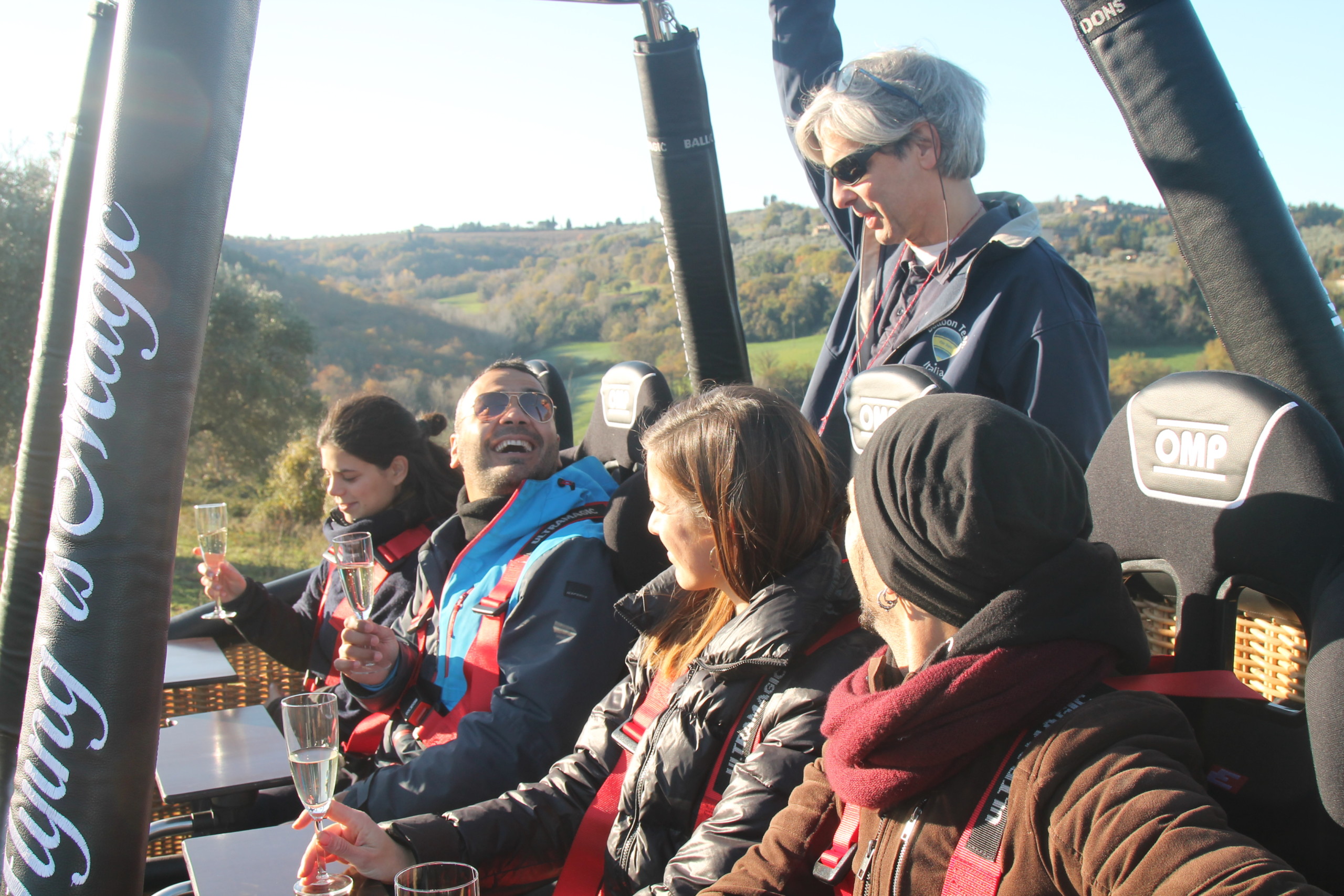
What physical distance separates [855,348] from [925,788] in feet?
6.33

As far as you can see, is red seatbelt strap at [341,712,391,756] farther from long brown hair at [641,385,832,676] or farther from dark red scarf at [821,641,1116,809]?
dark red scarf at [821,641,1116,809]

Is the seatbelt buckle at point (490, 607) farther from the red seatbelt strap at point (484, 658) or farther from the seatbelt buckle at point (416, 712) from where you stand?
the seatbelt buckle at point (416, 712)

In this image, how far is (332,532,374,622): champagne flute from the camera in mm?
3014

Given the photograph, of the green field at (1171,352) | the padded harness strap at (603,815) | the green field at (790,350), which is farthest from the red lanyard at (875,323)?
the green field at (1171,352)

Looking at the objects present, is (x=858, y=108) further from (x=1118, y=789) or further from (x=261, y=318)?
(x=261, y=318)

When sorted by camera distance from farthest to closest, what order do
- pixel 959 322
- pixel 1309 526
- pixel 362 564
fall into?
pixel 362 564, pixel 959 322, pixel 1309 526

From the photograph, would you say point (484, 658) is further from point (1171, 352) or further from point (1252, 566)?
point (1171, 352)

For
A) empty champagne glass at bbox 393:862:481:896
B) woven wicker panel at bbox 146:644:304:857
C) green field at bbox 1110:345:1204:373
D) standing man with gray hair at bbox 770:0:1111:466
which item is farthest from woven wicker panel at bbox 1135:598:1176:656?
green field at bbox 1110:345:1204:373

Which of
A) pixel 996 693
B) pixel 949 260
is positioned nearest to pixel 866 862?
pixel 996 693

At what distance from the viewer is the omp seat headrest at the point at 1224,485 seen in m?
1.42

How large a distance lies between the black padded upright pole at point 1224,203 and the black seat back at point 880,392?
559 mm

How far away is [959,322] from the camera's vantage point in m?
2.50

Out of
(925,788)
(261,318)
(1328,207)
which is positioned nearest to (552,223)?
(261,318)

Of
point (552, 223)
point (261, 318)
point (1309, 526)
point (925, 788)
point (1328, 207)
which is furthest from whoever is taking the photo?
point (552, 223)
